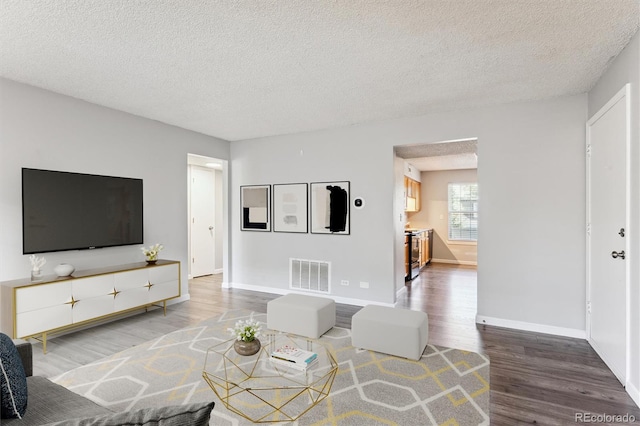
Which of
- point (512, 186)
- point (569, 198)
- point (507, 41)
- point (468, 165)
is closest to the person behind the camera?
point (507, 41)

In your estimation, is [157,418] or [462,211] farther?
[462,211]

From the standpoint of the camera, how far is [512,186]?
156 inches

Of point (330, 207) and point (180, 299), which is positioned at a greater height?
point (330, 207)

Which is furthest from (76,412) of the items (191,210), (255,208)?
(191,210)

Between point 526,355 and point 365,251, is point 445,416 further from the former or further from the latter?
point 365,251

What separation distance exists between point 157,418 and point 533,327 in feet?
13.9

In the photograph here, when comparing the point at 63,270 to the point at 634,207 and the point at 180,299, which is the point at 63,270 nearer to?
the point at 180,299

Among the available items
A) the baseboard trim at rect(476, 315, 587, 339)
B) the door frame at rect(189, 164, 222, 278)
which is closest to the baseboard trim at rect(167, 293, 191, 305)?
the door frame at rect(189, 164, 222, 278)

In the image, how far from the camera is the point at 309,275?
17.6ft

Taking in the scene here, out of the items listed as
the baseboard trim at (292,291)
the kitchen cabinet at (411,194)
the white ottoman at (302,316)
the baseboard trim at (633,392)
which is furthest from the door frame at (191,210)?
the baseboard trim at (633,392)

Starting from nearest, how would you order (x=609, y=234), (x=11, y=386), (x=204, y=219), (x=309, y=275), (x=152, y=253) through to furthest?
(x=11, y=386), (x=609, y=234), (x=152, y=253), (x=309, y=275), (x=204, y=219)

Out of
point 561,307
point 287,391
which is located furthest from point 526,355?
point 287,391

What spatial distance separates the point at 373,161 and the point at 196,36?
295cm

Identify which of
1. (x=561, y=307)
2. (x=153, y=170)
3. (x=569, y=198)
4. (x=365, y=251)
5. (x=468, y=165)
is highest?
(x=468, y=165)
